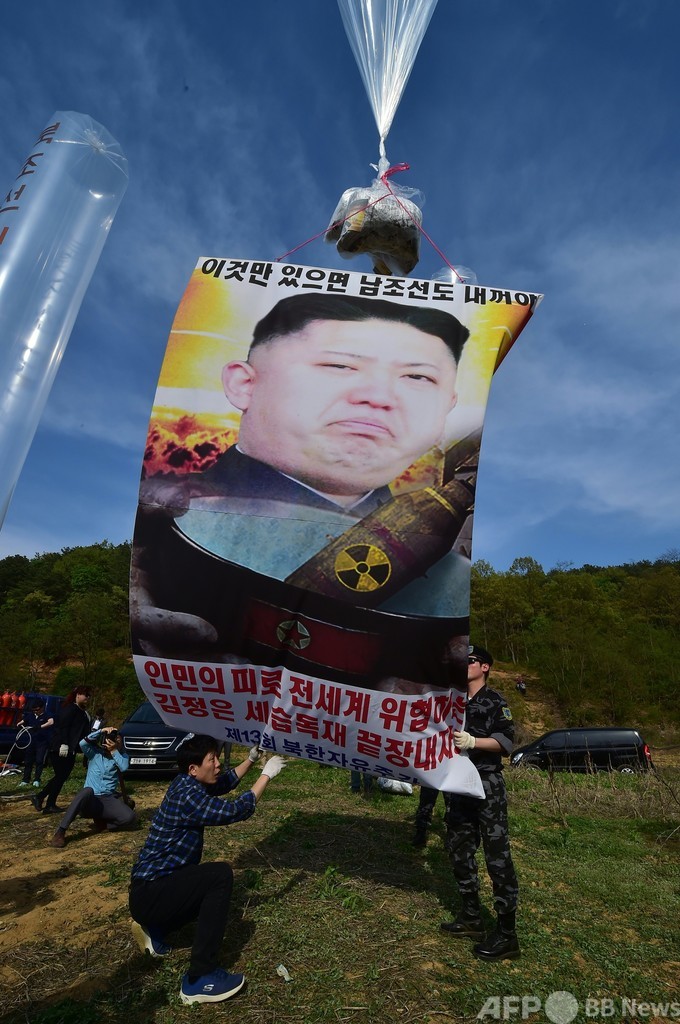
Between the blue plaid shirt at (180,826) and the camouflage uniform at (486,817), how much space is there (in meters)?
1.65

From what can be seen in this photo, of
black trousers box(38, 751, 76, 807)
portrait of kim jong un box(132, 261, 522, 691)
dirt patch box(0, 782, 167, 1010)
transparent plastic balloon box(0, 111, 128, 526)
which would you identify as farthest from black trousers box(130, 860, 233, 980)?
black trousers box(38, 751, 76, 807)

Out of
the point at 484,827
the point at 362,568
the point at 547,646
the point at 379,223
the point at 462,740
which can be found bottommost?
the point at 484,827

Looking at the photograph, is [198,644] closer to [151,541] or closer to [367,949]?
[151,541]

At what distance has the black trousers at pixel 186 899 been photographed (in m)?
3.55

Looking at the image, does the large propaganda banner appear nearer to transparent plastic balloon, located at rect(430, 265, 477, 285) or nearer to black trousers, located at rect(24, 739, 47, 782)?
transparent plastic balloon, located at rect(430, 265, 477, 285)

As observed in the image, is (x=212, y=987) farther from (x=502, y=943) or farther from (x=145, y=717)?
(x=145, y=717)

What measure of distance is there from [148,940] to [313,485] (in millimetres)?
3232

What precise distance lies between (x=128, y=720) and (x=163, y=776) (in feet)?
5.32

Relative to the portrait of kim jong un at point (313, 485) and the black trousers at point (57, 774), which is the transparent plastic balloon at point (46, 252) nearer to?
the portrait of kim jong un at point (313, 485)

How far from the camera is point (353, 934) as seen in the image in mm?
4102

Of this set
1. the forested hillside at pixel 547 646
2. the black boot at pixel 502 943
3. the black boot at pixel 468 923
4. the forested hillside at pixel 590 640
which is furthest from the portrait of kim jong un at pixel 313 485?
the forested hillside at pixel 590 640

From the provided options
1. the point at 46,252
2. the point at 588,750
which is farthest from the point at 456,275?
the point at 588,750

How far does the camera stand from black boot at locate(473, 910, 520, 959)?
3895mm

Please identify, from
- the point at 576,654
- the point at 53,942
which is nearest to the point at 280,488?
the point at 53,942
